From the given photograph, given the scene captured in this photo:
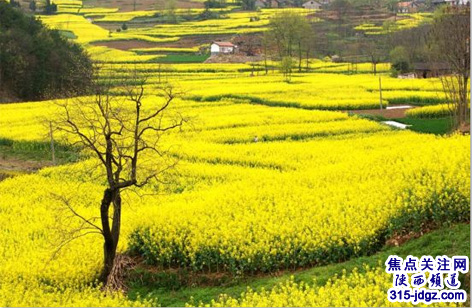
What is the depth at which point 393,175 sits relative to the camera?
15000 mm

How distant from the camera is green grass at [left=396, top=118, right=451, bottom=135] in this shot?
2691 cm

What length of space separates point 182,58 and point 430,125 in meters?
50.8

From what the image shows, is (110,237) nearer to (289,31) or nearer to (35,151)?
(35,151)

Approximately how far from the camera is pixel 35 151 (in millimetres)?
26359

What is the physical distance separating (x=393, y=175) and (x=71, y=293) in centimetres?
844

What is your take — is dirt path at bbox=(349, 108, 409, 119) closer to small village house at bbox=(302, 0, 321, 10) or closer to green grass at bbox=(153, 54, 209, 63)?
green grass at bbox=(153, 54, 209, 63)

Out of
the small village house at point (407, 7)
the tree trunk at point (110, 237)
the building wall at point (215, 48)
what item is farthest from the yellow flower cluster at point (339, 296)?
the small village house at point (407, 7)

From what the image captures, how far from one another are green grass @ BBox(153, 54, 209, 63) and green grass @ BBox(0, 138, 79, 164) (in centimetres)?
4477

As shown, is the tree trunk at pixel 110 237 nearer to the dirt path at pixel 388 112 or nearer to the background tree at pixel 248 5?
the dirt path at pixel 388 112

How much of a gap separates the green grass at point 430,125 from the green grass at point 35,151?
51.7 ft

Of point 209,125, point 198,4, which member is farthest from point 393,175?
point 198,4

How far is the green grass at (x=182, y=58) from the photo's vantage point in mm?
72188

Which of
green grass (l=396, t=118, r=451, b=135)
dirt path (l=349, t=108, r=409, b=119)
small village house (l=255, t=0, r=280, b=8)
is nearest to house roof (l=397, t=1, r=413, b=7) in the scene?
small village house (l=255, t=0, r=280, b=8)

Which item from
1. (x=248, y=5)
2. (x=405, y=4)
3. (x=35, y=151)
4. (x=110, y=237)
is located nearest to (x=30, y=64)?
(x=35, y=151)
